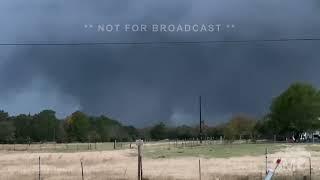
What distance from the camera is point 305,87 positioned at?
14325 cm

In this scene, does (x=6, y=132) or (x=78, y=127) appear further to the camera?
(x=78, y=127)

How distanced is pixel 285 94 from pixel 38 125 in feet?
274

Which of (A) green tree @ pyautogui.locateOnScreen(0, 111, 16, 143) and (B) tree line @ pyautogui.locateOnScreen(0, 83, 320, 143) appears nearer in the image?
(B) tree line @ pyautogui.locateOnScreen(0, 83, 320, 143)

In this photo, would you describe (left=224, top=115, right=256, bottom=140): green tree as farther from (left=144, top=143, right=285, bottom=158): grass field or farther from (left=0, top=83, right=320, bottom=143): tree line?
(left=144, top=143, right=285, bottom=158): grass field

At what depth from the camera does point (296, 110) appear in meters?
138

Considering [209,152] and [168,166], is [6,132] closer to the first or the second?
[209,152]

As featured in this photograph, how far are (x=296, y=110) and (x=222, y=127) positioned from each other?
5123 cm

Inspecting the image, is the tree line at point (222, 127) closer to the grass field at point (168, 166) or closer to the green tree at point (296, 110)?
the green tree at point (296, 110)

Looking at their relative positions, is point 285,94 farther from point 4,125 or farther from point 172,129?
point 4,125

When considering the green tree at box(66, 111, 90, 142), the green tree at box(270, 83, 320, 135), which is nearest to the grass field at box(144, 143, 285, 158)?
the green tree at box(270, 83, 320, 135)

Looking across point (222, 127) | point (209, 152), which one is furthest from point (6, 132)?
point (209, 152)

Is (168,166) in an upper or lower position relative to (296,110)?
lower

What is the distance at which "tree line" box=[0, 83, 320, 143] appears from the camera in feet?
450

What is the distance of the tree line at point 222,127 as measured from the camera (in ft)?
450
